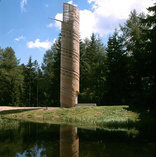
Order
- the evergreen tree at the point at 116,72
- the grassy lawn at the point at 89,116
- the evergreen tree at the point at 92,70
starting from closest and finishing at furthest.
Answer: the grassy lawn at the point at 89,116
the evergreen tree at the point at 116,72
the evergreen tree at the point at 92,70

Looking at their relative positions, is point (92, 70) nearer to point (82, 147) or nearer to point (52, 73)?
point (52, 73)

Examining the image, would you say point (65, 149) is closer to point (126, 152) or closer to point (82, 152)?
point (82, 152)

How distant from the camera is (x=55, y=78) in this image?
3064cm

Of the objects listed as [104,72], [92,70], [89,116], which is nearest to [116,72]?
[104,72]

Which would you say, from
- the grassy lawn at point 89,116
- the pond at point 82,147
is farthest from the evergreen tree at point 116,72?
the pond at point 82,147

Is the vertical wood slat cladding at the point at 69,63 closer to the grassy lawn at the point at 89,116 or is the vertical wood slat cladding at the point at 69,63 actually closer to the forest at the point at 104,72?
the grassy lawn at the point at 89,116

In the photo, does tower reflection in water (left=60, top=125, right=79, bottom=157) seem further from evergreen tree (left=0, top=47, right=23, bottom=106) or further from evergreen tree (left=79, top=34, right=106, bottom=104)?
evergreen tree (left=0, top=47, right=23, bottom=106)

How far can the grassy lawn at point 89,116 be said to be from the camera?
11.2m

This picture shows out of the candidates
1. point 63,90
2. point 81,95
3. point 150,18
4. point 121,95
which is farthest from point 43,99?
point 150,18

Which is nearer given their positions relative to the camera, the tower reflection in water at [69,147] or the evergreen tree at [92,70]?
the tower reflection in water at [69,147]

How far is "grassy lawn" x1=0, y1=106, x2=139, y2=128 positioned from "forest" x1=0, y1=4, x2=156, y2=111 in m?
1.30

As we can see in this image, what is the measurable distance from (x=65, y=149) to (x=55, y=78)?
24933 mm

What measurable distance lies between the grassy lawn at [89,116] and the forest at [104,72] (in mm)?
1298

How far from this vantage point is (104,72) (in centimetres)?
2717
